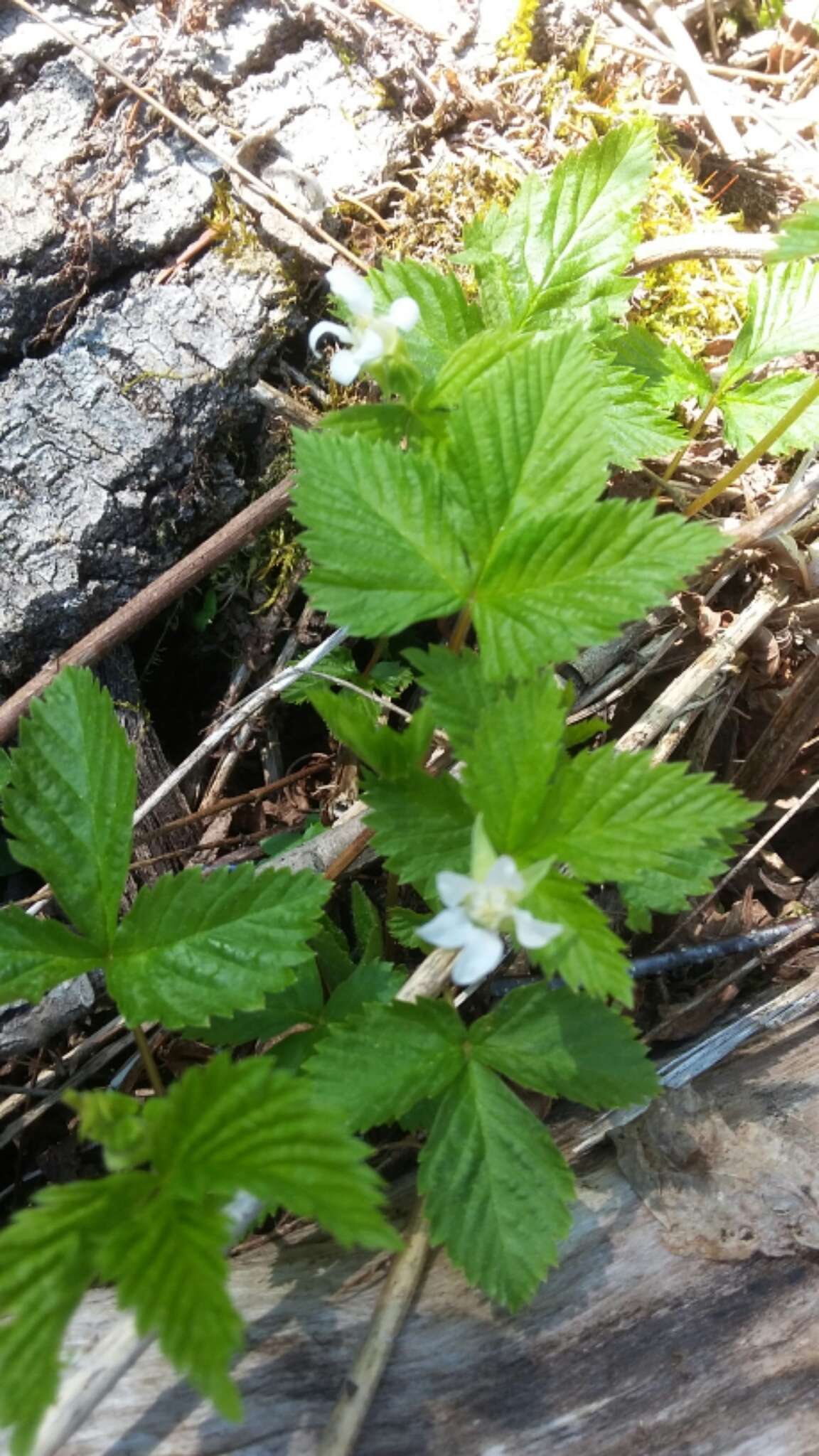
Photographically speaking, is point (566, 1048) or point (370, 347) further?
point (370, 347)

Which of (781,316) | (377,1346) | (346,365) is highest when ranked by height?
(346,365)

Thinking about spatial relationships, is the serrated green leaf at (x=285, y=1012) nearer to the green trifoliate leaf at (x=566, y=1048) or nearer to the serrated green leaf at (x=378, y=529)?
the green trifoliate leaf at (x=566, y=1048)

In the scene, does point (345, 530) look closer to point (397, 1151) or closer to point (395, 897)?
point (395, 897)

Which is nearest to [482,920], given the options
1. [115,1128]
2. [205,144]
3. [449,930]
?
[449,930]

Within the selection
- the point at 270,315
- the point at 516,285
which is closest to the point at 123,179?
the point at 270,315

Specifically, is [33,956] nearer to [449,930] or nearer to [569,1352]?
[449,930]

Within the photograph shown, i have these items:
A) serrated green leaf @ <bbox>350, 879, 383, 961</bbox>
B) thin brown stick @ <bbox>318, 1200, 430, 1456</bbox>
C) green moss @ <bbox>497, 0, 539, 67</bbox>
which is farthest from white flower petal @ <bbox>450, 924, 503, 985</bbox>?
green moss @ <bbox>497, 0, 539, 67</bbox>

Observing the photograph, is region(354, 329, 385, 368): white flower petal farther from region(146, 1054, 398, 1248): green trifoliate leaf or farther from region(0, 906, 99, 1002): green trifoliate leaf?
region(146, 1054, 398, 1248): green trifoliate leaf
